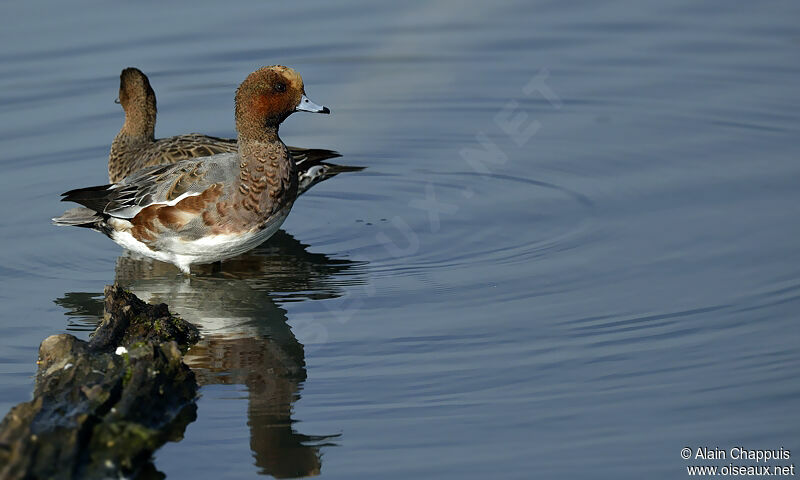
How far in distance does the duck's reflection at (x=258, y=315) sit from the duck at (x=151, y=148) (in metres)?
0.59

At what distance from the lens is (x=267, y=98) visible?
25.8ft

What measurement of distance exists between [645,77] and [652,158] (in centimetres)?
199

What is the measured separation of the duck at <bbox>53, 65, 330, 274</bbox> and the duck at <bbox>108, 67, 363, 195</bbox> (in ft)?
2.93

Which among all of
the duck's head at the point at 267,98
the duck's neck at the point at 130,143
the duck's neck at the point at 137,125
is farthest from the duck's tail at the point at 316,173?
the duck's neck at the point at 137,125

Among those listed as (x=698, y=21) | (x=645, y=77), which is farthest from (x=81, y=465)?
(x=698, y=21)

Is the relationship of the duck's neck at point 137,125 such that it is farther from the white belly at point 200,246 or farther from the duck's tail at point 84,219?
the white belly at point 200,246

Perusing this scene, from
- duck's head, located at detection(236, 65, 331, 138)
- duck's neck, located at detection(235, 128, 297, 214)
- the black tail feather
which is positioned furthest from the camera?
the black tail feather

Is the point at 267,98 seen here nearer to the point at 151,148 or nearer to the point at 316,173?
the point at 316,173

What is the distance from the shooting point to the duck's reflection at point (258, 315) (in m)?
5.77

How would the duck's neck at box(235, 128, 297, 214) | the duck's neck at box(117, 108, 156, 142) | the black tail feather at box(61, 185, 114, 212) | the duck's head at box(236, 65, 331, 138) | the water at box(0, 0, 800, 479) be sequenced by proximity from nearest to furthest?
the water at box(0, 0, 800, 479) < the duck's neck at box(235, 128, 297, 214) < the duck's head at box(236, 65, 331, 138) < the black tail feather at box(61, 185, 114, 212) < the duck's neck at box(117, 108, 156, 142)

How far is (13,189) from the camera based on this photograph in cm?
970

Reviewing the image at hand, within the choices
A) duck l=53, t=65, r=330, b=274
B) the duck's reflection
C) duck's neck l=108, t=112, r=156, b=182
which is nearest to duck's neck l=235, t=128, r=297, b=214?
duck l=53, t=65, r=330, b=274

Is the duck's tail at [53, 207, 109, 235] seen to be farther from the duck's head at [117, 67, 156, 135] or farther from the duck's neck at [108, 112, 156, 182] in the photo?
the duck's head at [117, 67, 156, 135]

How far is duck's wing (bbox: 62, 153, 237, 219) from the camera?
25.8 feet
